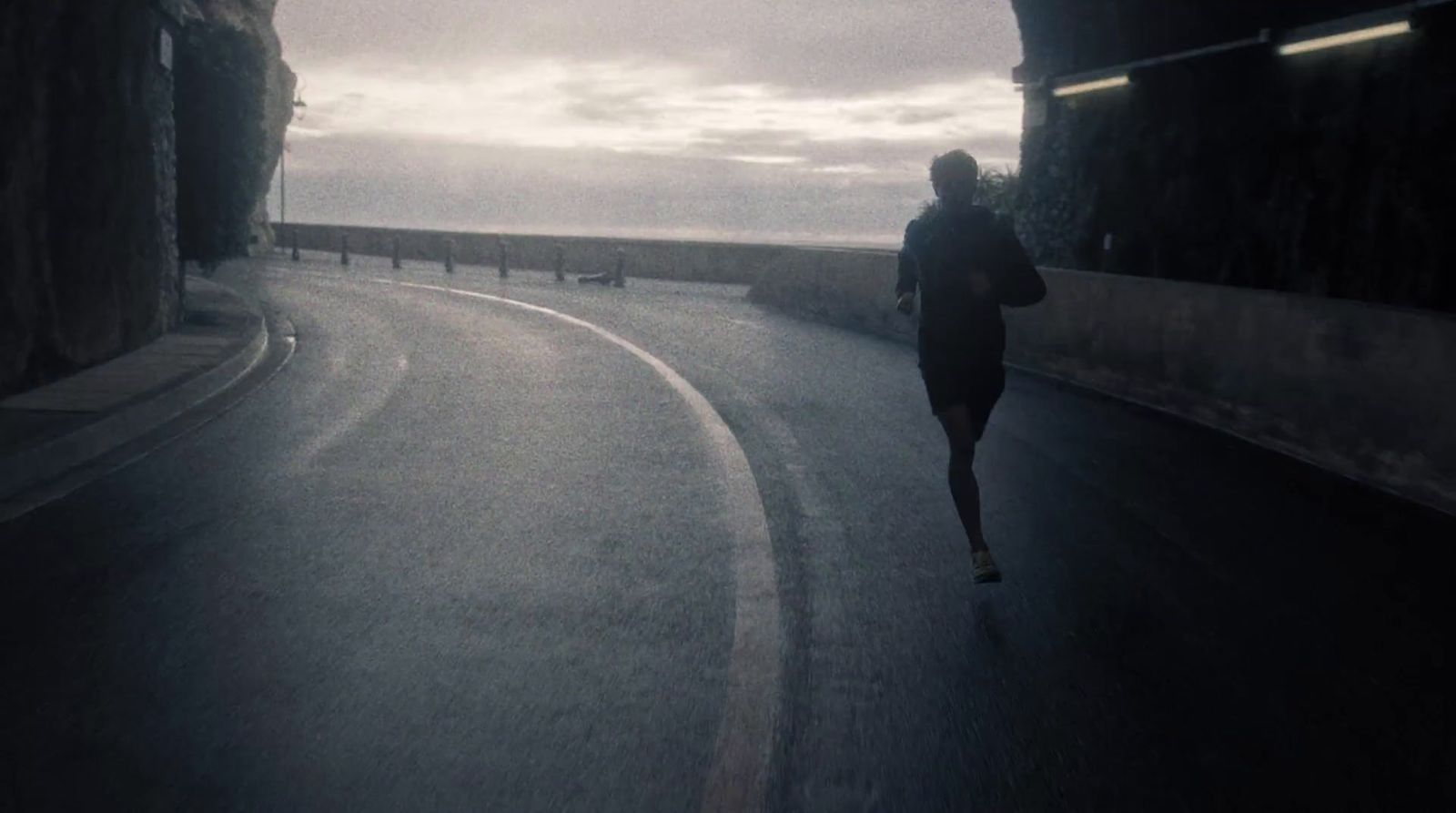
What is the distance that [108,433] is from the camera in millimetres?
9344

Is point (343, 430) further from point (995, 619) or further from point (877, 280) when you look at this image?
point (877, 280)

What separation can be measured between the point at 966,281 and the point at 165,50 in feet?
36.4

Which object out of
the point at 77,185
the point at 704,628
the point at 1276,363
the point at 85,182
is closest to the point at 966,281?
the point at 704,628

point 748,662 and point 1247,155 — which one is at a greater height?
point 1247,155

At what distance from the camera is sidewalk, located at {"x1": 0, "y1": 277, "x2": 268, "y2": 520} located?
819 cm

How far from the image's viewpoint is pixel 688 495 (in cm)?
803

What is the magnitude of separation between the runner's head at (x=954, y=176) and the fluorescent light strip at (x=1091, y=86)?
57.9ft

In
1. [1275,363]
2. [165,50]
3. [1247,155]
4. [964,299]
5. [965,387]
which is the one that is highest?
[165,50]

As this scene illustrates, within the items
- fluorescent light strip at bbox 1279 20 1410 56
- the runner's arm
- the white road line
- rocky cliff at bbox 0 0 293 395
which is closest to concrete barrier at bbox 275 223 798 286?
fluorescent light strip at bbox 1279 20 1410 56

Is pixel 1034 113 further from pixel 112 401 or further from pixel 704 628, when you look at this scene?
pixel 704 628

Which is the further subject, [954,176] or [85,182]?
[85,182]

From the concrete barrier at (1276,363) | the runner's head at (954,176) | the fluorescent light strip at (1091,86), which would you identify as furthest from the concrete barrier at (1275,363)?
the fluorescent light strip at (1091,86)

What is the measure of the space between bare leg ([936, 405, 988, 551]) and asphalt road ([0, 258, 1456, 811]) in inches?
10.4

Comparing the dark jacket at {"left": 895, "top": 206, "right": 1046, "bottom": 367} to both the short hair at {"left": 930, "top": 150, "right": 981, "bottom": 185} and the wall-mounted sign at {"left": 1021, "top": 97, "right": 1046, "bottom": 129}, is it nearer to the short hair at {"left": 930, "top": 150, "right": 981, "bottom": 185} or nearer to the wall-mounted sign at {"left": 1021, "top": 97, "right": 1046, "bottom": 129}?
the short hair at {"left": 930, "top": 150, "right": 981, "bottom": 185}
